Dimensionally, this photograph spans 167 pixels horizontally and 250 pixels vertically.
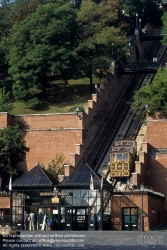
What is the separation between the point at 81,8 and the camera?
103188 millimetres

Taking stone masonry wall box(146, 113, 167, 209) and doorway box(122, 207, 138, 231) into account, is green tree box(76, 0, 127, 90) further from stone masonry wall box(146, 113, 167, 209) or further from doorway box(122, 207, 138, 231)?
doorway box(122, 207, 138, 231)

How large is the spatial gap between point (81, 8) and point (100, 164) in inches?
1246

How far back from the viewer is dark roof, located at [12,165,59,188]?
200 feet

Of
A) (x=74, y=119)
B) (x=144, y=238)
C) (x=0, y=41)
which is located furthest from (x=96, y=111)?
(x=144, y=238)

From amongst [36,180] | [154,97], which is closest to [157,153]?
[154,97]

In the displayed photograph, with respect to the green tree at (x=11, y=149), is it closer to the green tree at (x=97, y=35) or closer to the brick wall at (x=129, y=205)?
the brick wall at (x=129, y=205)

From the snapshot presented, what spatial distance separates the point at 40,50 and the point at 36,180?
1073 inches

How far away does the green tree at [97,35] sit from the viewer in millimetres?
87994

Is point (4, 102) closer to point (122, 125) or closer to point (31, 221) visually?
point (122, 125)

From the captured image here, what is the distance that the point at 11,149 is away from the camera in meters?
73.0

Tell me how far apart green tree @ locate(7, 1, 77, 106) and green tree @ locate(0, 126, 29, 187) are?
35.2 ft

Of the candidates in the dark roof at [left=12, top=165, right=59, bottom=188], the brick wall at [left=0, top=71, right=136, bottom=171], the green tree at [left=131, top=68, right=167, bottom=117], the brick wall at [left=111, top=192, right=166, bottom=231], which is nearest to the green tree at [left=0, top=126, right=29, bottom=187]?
the brick wall at [left=0, top=71, right=136, bottom=171]

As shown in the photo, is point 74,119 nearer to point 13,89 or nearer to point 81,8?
point 13,89

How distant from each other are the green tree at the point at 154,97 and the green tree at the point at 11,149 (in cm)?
1188
